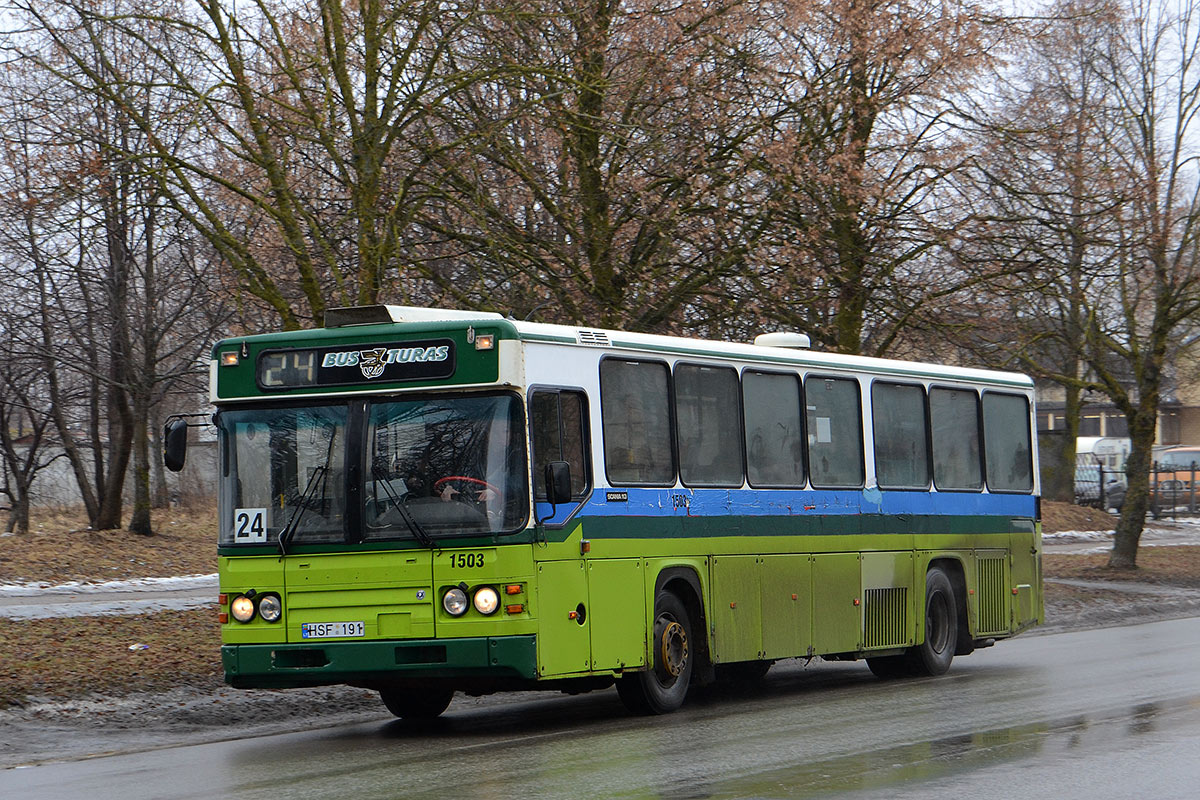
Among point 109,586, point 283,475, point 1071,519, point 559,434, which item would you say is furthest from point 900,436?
point 1071,519

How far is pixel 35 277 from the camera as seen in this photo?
3089 cm

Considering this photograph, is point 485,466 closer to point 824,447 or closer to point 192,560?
point 824,447

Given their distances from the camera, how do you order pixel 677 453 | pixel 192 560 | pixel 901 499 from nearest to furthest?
pixel 677 453 → pixel 901 499 → pixel 192 560

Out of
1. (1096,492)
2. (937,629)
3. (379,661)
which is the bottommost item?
(937,629)

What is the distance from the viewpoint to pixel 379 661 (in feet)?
38.3

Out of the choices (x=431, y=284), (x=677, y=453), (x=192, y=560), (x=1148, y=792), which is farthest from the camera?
(x=192, y=560)

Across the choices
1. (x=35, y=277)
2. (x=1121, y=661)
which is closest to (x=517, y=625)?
(x=1121, y=661)

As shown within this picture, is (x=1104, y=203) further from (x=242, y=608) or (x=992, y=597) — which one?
(x=242, y=608)

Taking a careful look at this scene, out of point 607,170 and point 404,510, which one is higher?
point 607,170

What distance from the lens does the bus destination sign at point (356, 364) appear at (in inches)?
464

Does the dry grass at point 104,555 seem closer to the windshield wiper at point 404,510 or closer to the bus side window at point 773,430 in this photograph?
the bus side window at point 773,430

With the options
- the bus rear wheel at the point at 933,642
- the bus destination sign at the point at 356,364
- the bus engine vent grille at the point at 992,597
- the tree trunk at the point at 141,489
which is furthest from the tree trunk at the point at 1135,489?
the bus destination sign at the point at 356,364

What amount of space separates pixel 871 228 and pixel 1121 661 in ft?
24.6

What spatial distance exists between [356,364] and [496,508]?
1.52 metres
